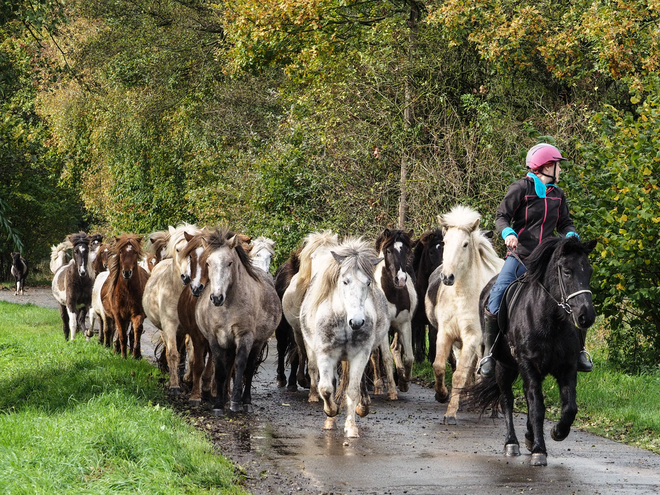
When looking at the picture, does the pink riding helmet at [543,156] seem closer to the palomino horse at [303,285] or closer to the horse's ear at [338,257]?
the horse's ear at [338,257]

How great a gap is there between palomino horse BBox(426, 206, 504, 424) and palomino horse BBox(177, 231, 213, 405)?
298 centimetres

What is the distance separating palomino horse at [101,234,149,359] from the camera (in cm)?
1494

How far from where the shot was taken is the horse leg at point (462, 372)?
1040cm

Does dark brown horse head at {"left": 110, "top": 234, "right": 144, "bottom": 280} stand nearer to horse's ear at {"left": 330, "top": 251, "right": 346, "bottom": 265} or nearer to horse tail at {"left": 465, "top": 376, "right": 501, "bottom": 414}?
horse's ear at {"left": 330, "top": 251, "right": 346, "bottom": 265}

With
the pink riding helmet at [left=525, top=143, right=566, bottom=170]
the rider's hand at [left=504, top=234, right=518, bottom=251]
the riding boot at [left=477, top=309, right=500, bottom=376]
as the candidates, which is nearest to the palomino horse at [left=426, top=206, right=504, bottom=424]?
the riding boot at [left=477, top=309, right=500, bottom=376]

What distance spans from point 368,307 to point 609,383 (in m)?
3.87

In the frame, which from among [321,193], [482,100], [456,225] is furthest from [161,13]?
[456,225]

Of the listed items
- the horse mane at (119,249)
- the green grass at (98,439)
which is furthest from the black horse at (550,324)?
the horse mane at (119,249)

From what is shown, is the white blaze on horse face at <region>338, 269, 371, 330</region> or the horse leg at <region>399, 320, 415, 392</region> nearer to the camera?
the white blaze on horse face at <region>338, 269, 371, 330</region>

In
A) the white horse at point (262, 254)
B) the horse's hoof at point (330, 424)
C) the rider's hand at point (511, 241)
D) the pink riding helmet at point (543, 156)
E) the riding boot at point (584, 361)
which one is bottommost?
the horse's hoof at point (330, 424)

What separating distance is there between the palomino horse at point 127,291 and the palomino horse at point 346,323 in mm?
5697

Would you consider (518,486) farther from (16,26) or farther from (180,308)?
(16,26)

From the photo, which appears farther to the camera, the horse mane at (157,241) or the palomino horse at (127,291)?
the horse mane at (157,241)

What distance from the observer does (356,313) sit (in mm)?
9305
